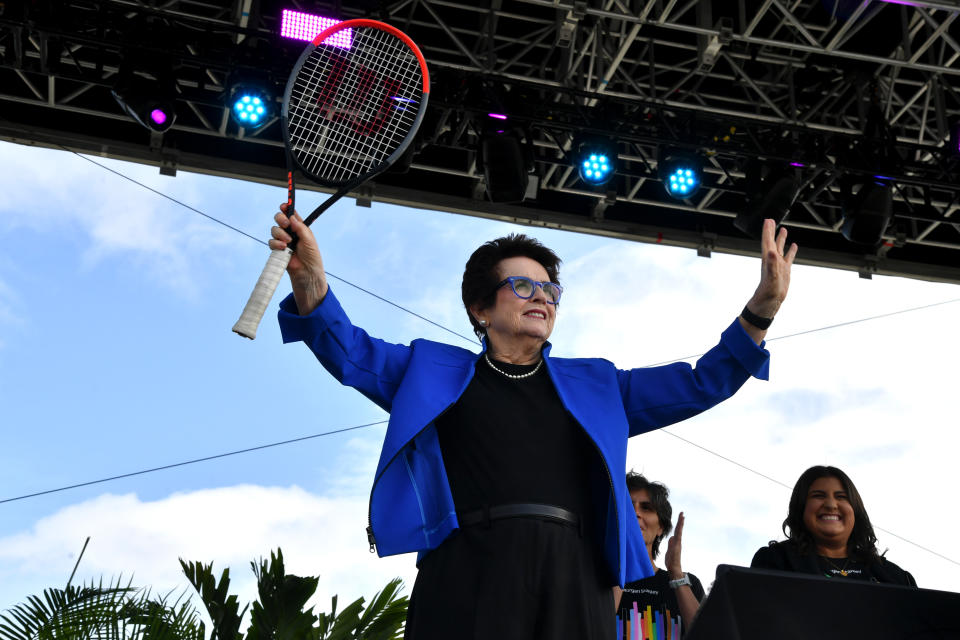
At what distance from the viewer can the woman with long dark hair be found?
11.9 feet

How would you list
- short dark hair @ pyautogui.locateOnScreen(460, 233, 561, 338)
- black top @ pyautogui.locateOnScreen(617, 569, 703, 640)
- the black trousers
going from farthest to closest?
black top @ pyautogui.locateOnScreen(617, 569, 703, 640) < short dark hair @ pyautogui.locateOnScreen(460, 233, 561, 338) < the black trousers

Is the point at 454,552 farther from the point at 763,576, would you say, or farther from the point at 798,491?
the point at 798,491

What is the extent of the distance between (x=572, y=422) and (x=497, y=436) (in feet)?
0.61

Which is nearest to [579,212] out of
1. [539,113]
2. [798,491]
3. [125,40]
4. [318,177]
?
[539,113]

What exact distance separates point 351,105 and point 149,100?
14.8ft

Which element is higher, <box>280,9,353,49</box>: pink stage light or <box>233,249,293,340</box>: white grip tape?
<box>280,9,353,49</box>: pink stage light

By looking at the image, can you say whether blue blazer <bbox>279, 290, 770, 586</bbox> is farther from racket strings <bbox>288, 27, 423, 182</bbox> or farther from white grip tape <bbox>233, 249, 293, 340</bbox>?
racket strings <bbox>288, 27, 423, 182</bbox>

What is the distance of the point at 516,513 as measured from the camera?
2158mm

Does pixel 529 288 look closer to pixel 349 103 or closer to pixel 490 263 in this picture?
pixel 490 263

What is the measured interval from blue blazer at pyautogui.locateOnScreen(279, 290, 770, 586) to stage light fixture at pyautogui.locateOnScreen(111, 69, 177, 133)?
5437 mm

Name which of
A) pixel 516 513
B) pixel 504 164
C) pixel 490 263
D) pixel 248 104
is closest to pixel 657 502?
pixel 490 263

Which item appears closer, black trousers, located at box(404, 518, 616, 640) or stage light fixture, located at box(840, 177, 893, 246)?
black trousers, located at box(404, 518, 616, 640)

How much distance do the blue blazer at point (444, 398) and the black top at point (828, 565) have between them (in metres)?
1.39

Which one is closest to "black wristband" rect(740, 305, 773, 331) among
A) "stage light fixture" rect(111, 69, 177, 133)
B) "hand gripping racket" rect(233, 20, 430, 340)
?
"hand gripping racket" rect(233, 20, 430, 340)
